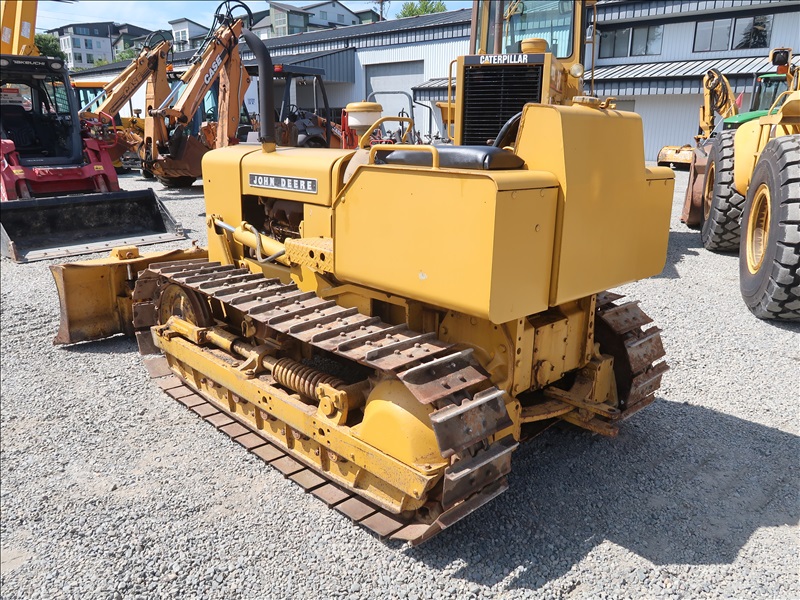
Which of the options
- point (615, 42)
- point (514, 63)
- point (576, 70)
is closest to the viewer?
point (576, 70)

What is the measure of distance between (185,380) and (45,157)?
26.2 ft

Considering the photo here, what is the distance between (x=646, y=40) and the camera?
25812 mm

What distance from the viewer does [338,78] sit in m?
28.0

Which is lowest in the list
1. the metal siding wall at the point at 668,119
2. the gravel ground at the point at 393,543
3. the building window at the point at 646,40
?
the gravel ground at the point at 393,543

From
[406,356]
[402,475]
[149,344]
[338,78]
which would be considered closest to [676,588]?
[402,475]

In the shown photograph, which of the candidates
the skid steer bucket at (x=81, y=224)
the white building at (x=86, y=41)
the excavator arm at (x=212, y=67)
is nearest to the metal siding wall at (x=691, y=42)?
the excavator arm at (x=212, y=67)

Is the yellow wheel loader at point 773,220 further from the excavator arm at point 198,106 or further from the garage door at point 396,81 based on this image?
A: the garage door at point 396,81

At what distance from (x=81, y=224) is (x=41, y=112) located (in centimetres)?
358

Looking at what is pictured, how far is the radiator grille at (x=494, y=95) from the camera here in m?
5.66

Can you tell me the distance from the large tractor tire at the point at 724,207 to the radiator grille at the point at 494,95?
12.8 feet

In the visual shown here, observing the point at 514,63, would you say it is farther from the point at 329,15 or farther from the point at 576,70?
the point at 329,15

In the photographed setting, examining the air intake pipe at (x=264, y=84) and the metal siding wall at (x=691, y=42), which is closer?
the air intake pipe at (x=264, y=84)

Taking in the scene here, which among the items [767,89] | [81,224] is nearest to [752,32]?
[767,89]

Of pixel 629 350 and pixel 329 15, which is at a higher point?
pixel 329 15
